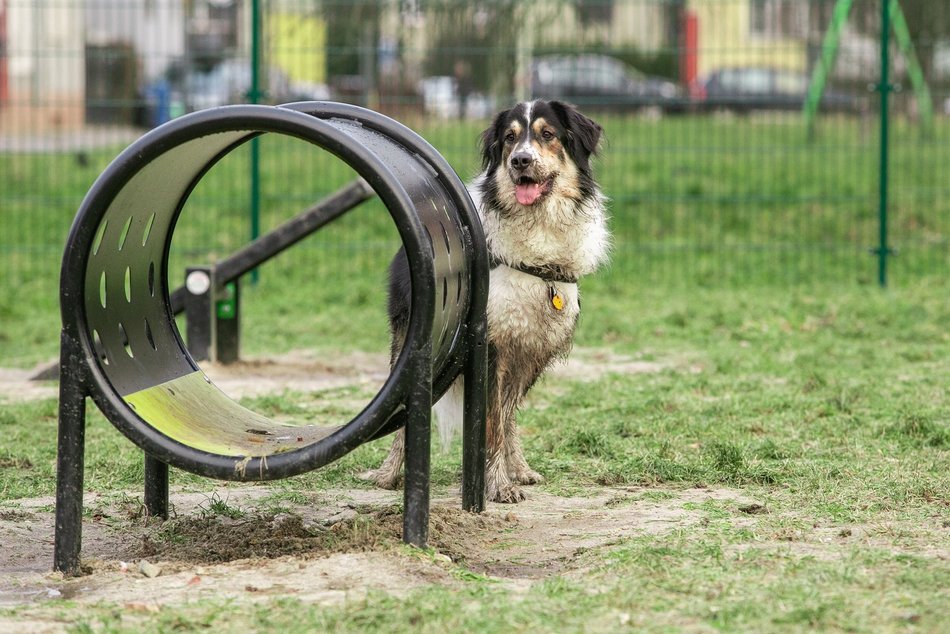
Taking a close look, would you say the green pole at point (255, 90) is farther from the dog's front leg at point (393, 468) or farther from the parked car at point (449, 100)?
the dog's front leg at point (393, 468)

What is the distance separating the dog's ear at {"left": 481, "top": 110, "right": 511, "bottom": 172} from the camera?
561 centimetres

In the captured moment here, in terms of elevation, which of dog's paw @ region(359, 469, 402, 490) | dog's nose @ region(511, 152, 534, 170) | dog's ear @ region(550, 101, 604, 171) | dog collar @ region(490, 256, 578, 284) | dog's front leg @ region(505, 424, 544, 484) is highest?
dog's ear @ region(550, 101, 604, 171)

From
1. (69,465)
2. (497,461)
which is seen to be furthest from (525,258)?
(69,465)

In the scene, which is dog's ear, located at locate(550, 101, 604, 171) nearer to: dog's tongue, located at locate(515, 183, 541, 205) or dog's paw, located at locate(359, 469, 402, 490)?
dog's tongue, located at locate(515, 183, 541, 205)

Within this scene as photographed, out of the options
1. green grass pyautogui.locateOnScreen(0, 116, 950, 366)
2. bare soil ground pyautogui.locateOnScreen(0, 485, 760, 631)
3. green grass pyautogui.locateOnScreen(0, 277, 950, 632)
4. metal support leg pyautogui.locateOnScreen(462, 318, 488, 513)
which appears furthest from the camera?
green grass pyautogui.locateOnScreen(0, 116, 950, 366)

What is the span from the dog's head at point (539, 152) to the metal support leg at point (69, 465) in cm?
215

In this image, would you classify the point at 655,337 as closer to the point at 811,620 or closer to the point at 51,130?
the point at 811,620

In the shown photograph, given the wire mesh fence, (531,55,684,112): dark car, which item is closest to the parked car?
the wire mesh fence

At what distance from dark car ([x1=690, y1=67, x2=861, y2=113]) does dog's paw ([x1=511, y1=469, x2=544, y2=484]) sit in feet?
21.5

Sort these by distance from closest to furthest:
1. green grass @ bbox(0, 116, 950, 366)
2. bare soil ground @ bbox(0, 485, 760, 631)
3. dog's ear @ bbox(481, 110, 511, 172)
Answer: bare soil ground @ bbox(0, 485, 760, 631) < dog's ear @ bbox(481, 110, 511, 172) < green grass @ bbox(0, 116, 950, 366)

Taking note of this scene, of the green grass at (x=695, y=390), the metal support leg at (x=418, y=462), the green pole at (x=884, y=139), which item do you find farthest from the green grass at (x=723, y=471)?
the green pole at (x=884, y=139)

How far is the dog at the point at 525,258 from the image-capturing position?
5246 millimetres

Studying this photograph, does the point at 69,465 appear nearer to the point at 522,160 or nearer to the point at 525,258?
the point at 525,258

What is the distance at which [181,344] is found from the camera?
197 inches
